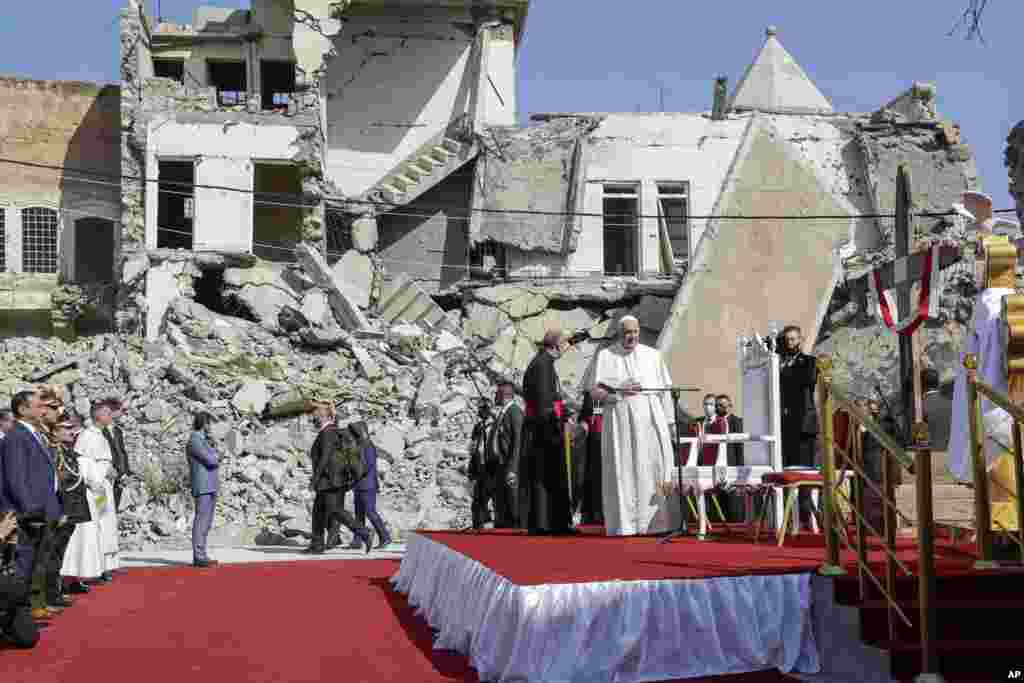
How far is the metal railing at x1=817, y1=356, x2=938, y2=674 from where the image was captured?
5.73m

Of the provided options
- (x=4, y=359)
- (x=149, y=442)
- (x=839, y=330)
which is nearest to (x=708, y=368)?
(x=839, y=330)

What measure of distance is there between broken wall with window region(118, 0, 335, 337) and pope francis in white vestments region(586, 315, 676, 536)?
21.0 metres

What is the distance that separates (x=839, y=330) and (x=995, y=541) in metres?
22.1

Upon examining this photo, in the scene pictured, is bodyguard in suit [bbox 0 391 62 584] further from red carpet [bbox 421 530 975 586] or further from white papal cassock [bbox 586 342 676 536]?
white papal cassock [bbox 586 342 676 536]

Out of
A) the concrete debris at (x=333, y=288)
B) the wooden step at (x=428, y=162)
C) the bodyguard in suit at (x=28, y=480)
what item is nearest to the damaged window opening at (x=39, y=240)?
the concrete debris at (x=333, y=288)

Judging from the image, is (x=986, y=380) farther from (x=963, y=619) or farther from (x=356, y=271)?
(x=356, y=271)

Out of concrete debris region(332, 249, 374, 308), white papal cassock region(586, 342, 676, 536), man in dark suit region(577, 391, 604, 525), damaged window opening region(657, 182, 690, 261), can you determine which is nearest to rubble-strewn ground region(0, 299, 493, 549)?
concrete debris region(332, 249, 374, 308)

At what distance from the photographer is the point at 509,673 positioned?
21.4 feet

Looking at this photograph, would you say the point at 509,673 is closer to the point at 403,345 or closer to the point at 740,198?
the point at 403,345

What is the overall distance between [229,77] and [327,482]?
23.6m

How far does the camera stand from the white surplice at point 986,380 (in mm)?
7613

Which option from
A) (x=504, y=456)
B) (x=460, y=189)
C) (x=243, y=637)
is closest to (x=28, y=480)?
(x=243, y=637)

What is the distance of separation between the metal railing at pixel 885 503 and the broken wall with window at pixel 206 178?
24803mm

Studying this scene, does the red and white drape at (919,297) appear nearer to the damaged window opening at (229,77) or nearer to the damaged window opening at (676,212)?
the damaged window opening at (676,212)
